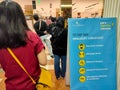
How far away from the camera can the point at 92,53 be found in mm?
2783

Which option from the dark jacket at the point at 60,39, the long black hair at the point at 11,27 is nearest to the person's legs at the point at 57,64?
the dark jacket at the point at 60,39

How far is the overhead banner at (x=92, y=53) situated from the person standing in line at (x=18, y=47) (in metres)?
0.94

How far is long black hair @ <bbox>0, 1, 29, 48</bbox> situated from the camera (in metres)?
1.73

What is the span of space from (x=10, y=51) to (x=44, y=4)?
42.9 feet

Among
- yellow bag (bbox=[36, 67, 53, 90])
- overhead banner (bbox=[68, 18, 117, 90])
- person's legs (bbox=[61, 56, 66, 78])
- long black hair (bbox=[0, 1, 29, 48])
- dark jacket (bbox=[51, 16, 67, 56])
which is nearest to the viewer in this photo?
long black hair (bbox=[0, 1, 29, 48])

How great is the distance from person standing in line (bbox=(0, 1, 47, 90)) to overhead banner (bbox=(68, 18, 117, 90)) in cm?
94

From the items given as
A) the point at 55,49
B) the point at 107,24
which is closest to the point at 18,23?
the point at 107,24

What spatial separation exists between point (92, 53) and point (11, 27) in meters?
1.34

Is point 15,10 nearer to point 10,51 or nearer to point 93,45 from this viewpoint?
point 10,51

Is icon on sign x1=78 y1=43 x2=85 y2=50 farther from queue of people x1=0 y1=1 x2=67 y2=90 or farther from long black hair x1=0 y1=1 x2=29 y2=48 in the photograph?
long black hair x1=0 y1=1 x2=29 y2=48

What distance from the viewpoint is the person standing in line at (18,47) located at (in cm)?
174

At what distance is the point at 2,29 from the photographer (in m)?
1.73

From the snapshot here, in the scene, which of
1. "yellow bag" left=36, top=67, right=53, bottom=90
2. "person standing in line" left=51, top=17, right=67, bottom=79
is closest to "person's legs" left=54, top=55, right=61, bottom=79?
"person standing in line" left=51, top=17, right=67, bottom=79

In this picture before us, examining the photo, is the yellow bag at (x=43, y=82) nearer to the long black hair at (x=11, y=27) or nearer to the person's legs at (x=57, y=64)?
the long black hair at (x=11, y=27)
